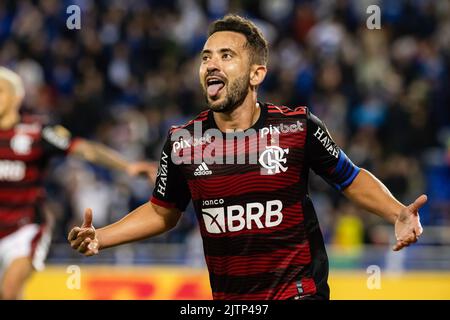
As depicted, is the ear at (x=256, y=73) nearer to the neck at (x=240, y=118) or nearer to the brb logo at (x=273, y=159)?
the neck at (x=240, y=118)

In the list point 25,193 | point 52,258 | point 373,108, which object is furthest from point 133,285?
point 373,108

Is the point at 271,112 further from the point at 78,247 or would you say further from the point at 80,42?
the point at 80,42

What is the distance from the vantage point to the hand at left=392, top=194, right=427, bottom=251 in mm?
5461

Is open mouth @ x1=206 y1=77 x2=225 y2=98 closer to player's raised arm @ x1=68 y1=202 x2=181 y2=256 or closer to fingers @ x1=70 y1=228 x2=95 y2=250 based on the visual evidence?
player's raised arm @ x1=68 y1=202 x2=181 y2=256

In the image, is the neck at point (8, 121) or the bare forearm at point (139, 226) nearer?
the bare forearm at point (139, 226)

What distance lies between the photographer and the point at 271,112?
19.7ft

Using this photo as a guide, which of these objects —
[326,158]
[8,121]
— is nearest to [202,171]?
[326,158]

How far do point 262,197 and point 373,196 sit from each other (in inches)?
26.0

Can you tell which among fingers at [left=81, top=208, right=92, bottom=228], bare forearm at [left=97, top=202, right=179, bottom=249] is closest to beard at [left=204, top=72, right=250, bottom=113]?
bare forearm at [left=97, top=202, right=179, bottom=249]

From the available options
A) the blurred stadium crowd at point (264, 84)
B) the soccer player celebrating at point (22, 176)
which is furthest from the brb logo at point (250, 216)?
the blurred stadium crowd at point (264, 84)

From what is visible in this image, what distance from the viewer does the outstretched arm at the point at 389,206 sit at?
547 cm

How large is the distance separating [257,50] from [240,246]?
3.84 feet

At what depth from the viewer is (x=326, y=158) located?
5.88 m

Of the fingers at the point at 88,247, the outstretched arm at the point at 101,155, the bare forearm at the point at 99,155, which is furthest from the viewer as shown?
the bare forearm at the point at 99,155
